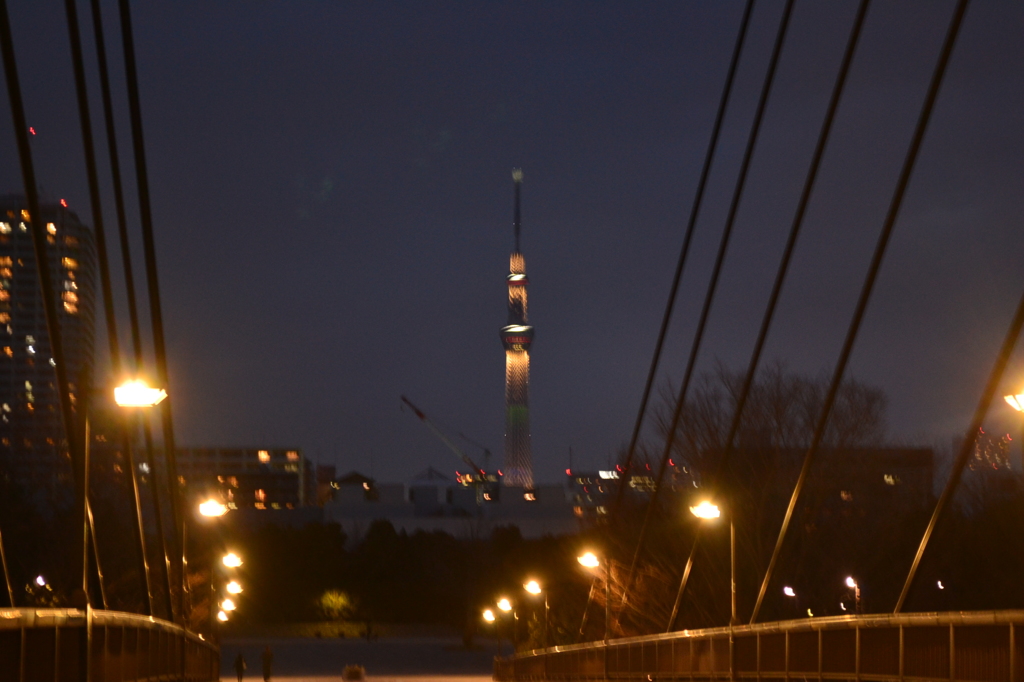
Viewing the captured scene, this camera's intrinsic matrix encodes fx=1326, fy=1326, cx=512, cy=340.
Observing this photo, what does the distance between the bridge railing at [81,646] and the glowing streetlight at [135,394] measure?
8.01 ft

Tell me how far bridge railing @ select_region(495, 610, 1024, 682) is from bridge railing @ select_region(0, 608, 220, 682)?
748 cm

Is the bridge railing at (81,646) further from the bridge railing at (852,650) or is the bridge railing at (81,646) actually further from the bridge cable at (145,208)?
the bridge railing at (852,650)

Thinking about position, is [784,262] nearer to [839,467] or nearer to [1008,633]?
[1008,633]

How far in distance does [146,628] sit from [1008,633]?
1013 centimetres

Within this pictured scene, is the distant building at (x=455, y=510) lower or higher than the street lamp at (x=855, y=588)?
higher

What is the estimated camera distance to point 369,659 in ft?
A: 232

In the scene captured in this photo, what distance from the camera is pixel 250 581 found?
309ft

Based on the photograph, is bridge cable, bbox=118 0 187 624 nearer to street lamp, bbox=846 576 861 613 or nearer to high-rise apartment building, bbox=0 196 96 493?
street lamp, bbox=846 576 861 613

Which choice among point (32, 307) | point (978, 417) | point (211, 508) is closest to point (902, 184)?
point (978, 417)

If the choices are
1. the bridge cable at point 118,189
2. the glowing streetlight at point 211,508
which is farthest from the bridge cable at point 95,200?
the glowing streetlight at point 211,508

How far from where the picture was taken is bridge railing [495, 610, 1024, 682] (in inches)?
436

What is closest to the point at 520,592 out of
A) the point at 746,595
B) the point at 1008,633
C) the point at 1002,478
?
the point at 1002,478

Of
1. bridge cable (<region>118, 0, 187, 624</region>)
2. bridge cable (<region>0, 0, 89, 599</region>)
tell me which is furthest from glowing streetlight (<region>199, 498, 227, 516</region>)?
bridge cable (<region>0, 0, 89, 599</region>)

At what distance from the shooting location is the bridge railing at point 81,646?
30.4ft
